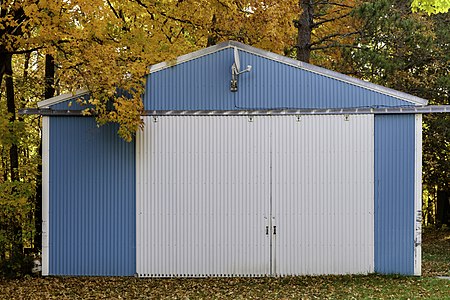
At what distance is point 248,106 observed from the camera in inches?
480

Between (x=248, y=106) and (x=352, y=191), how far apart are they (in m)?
2.47

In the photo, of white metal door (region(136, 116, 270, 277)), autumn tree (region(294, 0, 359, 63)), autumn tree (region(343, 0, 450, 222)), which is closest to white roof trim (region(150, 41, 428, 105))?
white metal door (region(136, 116, 270, 277))

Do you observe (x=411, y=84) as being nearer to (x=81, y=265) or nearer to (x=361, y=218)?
(x=361, y=218)

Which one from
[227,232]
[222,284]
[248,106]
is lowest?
[222,284]

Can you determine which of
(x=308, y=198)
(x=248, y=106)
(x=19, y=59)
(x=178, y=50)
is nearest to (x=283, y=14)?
(x=178, y=50)

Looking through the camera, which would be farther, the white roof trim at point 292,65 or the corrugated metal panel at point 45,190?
the corrugated metal panel at point 45,190

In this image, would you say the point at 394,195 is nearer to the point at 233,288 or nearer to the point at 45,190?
the point at 233,288

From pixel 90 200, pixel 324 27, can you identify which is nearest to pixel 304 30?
pixel 324 27

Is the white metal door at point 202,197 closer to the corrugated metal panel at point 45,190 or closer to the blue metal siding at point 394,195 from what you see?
the corrugated metal panel at point 45,190

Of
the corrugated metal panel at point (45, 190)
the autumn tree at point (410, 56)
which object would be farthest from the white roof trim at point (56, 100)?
the autumn tree at point (410, 56)

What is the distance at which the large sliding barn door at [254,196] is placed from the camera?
39.8ft

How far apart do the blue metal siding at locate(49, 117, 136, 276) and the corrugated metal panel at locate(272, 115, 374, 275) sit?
278cm

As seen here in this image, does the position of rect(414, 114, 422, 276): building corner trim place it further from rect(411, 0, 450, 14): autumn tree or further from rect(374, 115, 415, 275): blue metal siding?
rect(411, 0, 450, 14): autumn tree

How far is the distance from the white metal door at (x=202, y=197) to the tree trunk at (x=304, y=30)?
25.2 ft
